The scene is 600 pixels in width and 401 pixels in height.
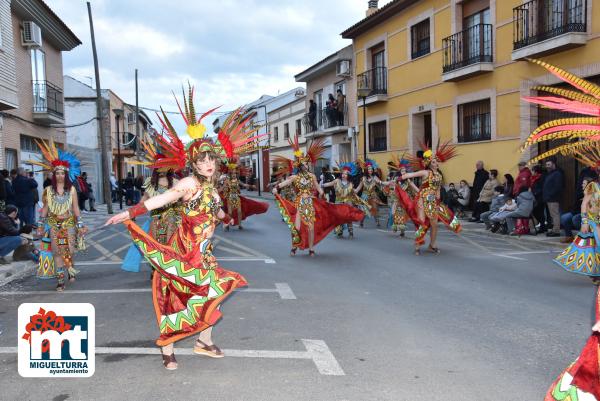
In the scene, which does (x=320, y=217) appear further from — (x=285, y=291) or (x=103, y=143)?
Result: (x=103, y=143)

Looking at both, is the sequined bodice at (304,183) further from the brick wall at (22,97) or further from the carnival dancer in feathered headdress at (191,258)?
the brick wall at (22,97)

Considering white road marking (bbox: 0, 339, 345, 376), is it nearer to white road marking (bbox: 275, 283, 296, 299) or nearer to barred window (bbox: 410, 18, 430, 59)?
white road marking (bbox: 275, 283, 296, 299)

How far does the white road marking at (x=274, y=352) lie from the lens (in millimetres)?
4523

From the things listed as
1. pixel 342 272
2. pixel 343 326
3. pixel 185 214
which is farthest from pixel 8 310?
pixel 342 272

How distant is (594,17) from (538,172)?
4175 mm

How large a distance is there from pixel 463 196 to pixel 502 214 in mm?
4057

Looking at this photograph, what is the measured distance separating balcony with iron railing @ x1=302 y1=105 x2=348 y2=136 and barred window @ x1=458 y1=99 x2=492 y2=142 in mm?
9297

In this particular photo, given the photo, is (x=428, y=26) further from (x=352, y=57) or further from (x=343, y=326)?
(x=343, y=326)

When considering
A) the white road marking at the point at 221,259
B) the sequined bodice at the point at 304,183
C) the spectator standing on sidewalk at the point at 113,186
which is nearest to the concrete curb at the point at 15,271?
the white road marking at the point at 221,259

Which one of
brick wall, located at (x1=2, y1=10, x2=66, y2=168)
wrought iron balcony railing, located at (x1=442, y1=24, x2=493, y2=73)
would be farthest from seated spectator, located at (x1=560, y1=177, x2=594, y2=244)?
brick wall, located at (x1=2, y1=10, x2=66, y2=168)

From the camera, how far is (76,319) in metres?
4.29

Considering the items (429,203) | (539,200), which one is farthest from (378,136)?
(429,203)

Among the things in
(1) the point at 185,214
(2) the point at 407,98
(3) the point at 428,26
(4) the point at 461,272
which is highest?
(3) the point at 428,26

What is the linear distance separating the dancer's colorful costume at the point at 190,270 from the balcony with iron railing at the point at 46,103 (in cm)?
1895
